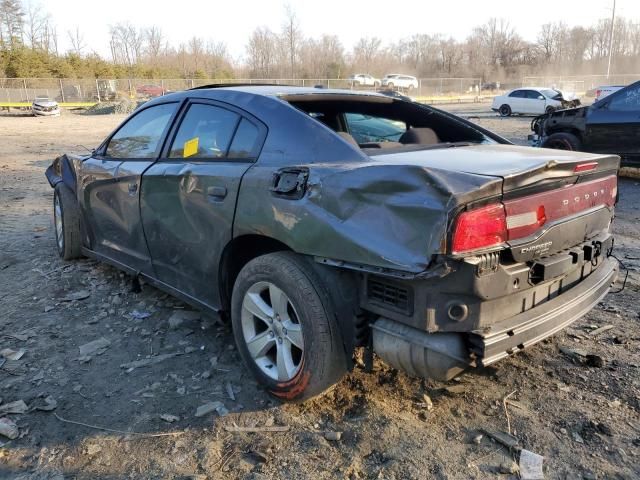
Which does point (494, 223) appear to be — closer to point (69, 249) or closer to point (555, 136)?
point (69, 249)

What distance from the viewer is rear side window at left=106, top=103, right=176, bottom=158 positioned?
382cm

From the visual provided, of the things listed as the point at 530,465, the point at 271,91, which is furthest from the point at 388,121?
the point at 530,465

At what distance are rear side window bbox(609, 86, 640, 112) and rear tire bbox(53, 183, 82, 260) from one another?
8632 millimetres

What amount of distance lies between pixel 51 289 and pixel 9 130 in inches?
912

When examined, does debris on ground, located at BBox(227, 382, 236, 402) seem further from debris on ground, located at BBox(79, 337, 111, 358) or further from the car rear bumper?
the car rear bumper

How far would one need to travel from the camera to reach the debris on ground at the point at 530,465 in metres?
2.29

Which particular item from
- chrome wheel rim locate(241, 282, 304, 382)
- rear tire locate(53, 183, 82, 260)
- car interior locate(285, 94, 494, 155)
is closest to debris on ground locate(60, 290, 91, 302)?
rear tire locate(53, 183, 82, 260)

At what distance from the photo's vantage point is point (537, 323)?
95.3 inches

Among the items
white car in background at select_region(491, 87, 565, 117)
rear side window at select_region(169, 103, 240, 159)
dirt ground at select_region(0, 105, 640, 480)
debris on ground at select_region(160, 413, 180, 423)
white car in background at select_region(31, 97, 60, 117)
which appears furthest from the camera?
white car in background at select_region(31, 97, 60, 117)

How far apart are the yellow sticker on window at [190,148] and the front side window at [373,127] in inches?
44.4

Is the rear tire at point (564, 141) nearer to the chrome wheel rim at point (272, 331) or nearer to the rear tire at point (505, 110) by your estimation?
the chrome wheel rim at point (272, 331)

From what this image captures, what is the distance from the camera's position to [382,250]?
7.34 feet

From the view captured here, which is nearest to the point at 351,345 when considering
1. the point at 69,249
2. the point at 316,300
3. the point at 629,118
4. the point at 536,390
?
the point at 316,300

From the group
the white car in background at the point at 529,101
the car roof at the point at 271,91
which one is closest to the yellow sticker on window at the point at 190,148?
the car roof at the point at 271,91
